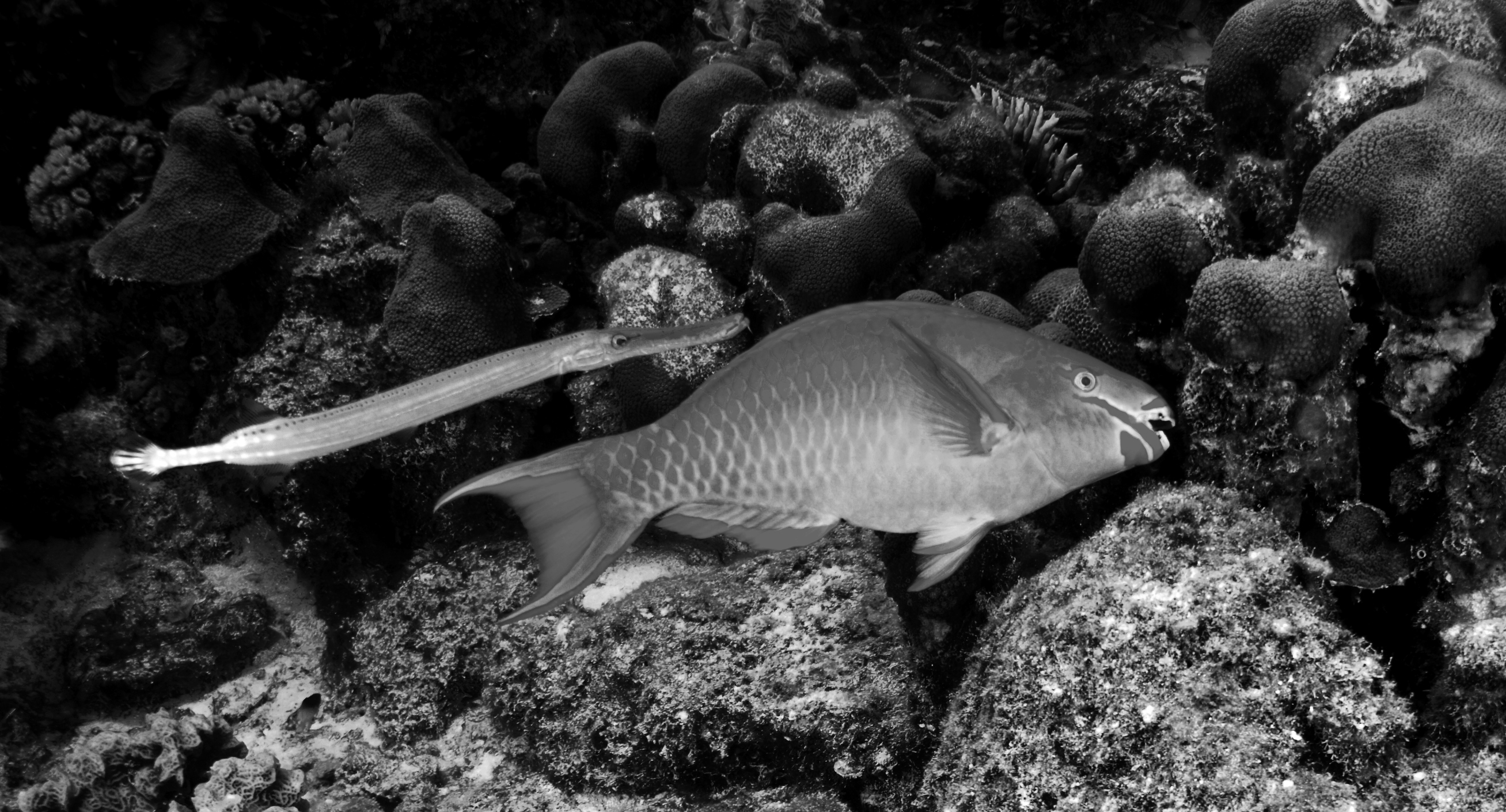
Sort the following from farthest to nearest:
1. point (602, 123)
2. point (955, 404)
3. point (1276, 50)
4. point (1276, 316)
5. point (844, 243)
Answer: point (602, 123), point (844, 243), point (1276, 50), point (1276, 316), point (955, 404)

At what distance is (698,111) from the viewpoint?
5.00m

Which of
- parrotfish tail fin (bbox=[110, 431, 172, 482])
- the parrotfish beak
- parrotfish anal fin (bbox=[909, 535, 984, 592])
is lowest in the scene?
parrotfish anal fin (bbox=[909, 535, 984, 592])

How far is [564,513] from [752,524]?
546 mm

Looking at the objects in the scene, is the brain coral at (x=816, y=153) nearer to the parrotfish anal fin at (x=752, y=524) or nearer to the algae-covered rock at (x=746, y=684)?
the algae-covered rock at (x=746, y=684)

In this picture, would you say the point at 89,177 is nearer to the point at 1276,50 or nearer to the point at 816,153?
the point at 816,153

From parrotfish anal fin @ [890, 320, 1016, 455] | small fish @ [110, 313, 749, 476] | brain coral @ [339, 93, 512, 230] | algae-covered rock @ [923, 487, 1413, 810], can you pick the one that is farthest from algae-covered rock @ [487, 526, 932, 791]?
brain coral @ [339, 93, 512, 230]

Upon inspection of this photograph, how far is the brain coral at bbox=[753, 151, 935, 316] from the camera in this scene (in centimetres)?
423

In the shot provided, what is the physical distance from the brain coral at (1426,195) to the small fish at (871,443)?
4.03ft

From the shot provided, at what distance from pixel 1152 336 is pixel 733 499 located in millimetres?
2055

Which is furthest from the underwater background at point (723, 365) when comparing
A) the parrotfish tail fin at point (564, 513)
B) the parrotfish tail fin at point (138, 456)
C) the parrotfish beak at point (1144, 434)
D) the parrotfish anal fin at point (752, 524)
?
the parrotfish tail fin at point (138, 456)

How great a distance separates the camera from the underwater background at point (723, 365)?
8.04 feet

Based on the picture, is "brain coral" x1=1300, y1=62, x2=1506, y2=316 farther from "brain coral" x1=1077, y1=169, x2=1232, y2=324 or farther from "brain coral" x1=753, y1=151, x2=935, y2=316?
"brain coral" x1=753, y1=151, x2=935, y2=316

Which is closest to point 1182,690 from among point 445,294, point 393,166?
point 445,294

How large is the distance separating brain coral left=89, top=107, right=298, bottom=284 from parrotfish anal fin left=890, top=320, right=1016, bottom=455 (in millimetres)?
4460
